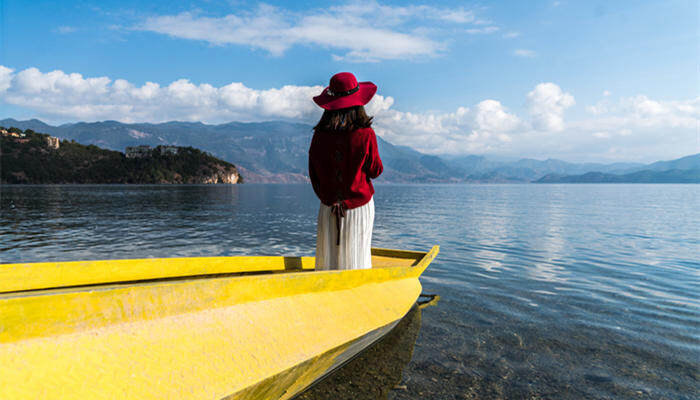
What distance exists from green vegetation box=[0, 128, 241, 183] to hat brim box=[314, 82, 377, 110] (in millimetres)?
162924

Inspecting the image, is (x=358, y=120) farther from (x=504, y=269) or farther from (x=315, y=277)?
(x=504, y=269)

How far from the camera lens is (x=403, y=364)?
4.56 m

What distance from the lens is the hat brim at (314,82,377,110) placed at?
4504 mm

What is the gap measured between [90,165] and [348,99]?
181452mm

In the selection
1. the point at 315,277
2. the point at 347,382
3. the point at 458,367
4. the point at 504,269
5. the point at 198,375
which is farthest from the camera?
the point at 504,269

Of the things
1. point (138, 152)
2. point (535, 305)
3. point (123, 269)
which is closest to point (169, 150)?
point (138, 152)

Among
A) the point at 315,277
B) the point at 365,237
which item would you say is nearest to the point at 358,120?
the point at 365,237

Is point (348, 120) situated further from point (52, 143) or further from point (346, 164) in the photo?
point (52, 143)

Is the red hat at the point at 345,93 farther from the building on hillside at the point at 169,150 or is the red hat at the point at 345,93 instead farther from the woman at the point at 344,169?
the building on hillside at the point at 169,150

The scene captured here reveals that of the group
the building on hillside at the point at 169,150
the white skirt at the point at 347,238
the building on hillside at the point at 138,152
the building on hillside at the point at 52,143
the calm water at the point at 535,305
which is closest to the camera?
the calm water at the point at 535,305

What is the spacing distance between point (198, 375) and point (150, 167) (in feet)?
584

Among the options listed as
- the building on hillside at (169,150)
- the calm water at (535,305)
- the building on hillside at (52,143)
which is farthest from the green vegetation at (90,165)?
the calm water at (535,305)

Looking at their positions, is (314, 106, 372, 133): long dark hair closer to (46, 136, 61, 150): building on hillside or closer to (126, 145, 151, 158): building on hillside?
(126, 145, 151, 158): building on hillside

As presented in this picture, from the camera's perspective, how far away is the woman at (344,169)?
15.0 feet
